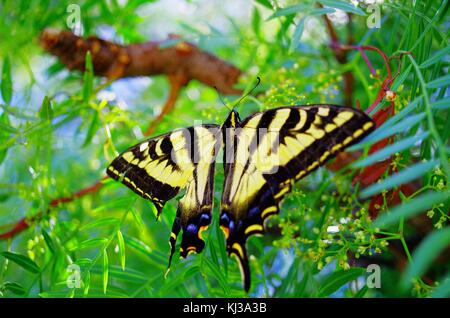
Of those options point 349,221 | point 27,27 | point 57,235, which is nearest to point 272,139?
point 349,221

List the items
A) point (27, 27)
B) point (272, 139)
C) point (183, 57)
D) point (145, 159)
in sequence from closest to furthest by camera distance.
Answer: point (272, 139) < point (145, 159) < point (27, 27) < point (183, 57)

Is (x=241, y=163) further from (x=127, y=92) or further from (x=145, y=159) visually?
(x=127, y=92)

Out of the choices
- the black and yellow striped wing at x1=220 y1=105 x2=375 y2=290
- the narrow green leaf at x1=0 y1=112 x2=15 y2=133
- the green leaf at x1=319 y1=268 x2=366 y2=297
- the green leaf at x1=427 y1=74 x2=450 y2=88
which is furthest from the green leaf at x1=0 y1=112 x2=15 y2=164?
the green leaf at x1=427 y1=74 x2=450 y2=88

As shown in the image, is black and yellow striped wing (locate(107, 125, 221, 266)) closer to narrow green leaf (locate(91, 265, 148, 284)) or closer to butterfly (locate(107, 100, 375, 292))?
butterfly (locate(107, 100, 375, 292))

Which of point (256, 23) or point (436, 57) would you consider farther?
point (256, 23)

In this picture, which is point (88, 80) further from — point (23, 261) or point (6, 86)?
point (23, 261)

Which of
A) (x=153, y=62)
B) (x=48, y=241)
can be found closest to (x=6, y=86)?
(x=48, y=241)
